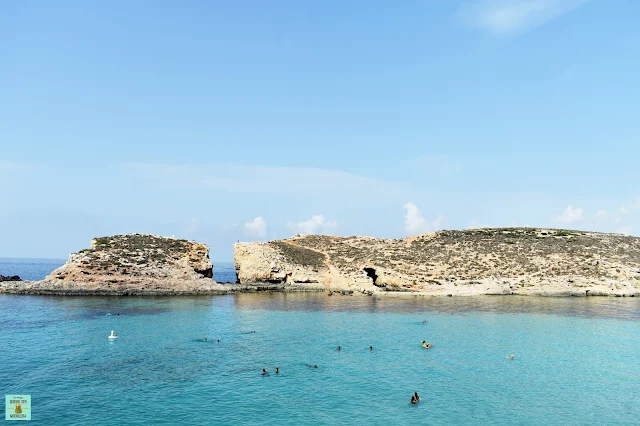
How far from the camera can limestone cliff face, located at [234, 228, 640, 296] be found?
87188 millimetres

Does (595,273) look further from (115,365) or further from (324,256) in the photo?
(115,365)

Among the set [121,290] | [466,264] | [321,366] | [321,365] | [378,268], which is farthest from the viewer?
[466,264]

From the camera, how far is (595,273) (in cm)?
8912

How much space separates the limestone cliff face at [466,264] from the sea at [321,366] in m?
22.3

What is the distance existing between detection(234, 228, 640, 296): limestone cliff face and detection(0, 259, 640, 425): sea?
73.3 ft

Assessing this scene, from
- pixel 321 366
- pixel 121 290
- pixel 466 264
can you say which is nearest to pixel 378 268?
pixel 466 264

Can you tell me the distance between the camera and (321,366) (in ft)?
120

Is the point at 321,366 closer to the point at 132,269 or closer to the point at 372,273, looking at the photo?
the point at 132,269

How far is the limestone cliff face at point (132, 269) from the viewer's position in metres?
81.6

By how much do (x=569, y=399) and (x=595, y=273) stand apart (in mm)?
72085

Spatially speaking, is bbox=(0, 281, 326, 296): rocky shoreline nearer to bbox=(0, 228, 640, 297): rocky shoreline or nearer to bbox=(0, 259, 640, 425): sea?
bbox=(0, 228, 640, 297): rocky shoreline

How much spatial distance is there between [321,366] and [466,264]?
6796 centimetres

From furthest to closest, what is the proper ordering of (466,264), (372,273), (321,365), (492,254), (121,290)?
(492,254) < (372,273) < (466,264) < (121,290) < (321,365)

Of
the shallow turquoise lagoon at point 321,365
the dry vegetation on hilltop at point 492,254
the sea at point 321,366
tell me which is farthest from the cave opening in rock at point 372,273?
the sea at point 321,366
